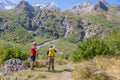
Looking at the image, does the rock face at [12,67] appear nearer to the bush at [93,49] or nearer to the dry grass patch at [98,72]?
the dry grass patch at [98,72]

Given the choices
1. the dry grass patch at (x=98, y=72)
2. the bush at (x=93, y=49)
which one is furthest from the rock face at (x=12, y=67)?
the bush at (x=93, y=49)

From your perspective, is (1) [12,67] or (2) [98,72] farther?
(1) [12,67]

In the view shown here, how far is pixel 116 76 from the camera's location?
1497 cm

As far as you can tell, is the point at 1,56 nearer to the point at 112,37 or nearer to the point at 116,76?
the point at 116,76

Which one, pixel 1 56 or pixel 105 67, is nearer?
pixel 105 67

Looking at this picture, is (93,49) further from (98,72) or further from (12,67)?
(98,72)

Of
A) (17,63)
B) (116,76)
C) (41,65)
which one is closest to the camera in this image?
(116,76)

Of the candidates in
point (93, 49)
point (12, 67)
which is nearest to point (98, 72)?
point (12, 67)

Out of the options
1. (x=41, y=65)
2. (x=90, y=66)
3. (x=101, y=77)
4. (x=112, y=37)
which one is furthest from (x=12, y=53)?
(x=112, y=37)

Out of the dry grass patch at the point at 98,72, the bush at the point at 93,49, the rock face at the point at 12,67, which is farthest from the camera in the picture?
the bush at the point at 93,49

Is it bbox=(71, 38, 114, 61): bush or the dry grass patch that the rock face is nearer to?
the dry grass patch

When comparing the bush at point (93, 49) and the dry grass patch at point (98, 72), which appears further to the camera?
the bush at point (93, 49)

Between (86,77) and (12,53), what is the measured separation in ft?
68.7

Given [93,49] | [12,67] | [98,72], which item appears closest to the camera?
[98,72]
